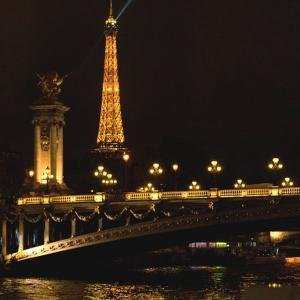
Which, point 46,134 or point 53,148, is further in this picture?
point 46,134

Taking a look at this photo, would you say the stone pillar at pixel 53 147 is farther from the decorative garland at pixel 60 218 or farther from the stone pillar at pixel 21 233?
the decorative garland at pixel 60 218

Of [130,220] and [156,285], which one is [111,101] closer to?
[130,220]

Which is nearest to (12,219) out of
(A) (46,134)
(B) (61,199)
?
(B) (61,199)

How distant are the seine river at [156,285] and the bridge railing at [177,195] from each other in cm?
528

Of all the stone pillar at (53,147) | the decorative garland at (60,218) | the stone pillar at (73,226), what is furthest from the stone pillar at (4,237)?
the stone pillar at (53,147)

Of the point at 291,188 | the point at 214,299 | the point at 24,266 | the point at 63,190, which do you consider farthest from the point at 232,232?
the point at 63,190

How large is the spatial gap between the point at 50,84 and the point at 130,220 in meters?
19.9

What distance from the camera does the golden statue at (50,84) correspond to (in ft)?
276

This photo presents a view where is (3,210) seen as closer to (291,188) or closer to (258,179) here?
(291,188)

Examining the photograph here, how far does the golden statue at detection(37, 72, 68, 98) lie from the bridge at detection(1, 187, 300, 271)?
1415 centimetres

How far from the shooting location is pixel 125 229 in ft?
209

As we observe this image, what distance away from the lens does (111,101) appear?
A: 141 meters

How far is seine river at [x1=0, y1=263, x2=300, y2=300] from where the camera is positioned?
56125mm

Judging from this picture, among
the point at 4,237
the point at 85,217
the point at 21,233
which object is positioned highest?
the point at 85,217
